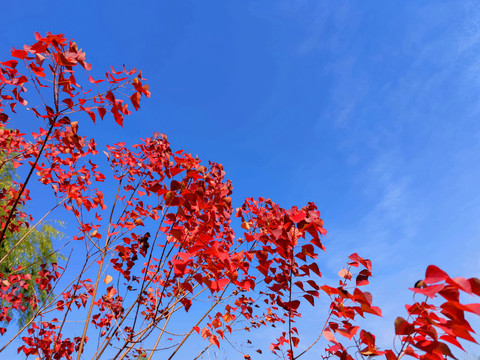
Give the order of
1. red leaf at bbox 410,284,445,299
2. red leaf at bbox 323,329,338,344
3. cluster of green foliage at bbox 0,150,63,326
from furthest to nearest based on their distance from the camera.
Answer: cluster of green foliage at bbox 0,150,63,326 → red leaf at bbox 323,329,338,344 → red leaf at bbox 410,284,445,299

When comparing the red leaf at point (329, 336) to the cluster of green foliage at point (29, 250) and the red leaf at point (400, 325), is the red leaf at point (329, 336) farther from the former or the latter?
the cluster of green foliage at point (29, 250)

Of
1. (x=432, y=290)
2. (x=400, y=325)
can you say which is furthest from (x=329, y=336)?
(x=432, y=290)

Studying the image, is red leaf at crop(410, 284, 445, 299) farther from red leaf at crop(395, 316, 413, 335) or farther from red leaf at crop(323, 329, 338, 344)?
red leaf at crop(323, 329, 338, 344)

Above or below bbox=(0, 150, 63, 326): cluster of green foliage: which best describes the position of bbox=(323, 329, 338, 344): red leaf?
below

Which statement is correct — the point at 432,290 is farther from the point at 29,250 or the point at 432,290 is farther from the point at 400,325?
the point at 29,250

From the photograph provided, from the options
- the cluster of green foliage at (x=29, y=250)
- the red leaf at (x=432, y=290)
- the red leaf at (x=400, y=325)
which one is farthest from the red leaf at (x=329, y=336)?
the cluster of green foliage at (x=29, y=250)

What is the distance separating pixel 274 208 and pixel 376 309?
1.21 m

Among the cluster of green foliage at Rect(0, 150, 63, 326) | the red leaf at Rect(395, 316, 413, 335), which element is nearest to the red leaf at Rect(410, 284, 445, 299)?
the red leaf at Rect(395, 316, 413, 335)

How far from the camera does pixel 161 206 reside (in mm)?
2367

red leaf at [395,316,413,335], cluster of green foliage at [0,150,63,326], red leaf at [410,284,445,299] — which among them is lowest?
red leaf at [395,316,413,335]

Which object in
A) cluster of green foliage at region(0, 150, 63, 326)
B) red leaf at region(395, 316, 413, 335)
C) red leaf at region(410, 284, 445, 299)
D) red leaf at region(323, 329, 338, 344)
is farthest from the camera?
cluster of green foliage at region(0, 150, 63, 326)

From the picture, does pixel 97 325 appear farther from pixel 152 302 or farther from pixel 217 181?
pixel 217 181

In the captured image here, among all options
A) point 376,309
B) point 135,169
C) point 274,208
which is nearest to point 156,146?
point 135,169

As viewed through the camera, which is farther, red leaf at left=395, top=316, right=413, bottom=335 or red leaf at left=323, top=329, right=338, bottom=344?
red leaf at left=323, top=329, right=338, bottom=344
